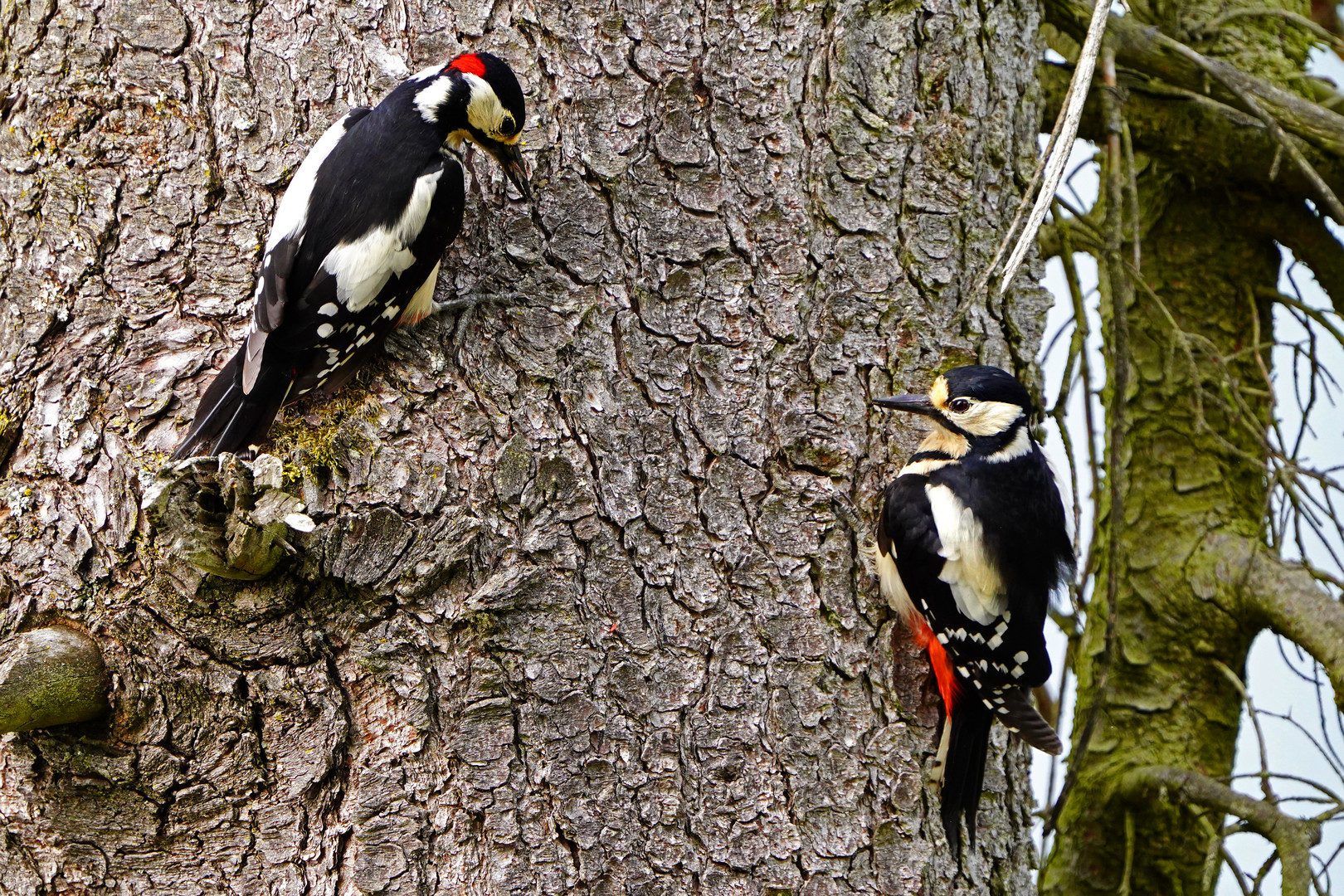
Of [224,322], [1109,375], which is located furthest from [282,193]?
[1109,375]

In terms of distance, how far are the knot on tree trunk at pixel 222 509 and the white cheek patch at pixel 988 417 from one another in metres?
0.99

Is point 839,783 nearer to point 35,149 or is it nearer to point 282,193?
point 282,193

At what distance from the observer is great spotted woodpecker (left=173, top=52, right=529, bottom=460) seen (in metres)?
1.47

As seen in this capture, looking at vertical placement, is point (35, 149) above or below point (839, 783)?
above

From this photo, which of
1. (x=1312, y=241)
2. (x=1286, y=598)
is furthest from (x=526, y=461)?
(x=1312, y=241)

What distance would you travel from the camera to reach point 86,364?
1570 millimetres

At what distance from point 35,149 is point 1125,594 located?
8.52ft

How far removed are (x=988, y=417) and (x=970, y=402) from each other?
95 mm

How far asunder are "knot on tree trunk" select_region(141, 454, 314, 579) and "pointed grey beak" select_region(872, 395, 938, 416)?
0.84m

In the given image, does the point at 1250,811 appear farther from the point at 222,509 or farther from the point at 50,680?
the point at 50,680

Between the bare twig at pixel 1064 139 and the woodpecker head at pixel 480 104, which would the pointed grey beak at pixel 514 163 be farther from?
the bare twig at pixel 1064 139

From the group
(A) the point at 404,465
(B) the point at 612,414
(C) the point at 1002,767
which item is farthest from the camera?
(C) the point at 1002,767

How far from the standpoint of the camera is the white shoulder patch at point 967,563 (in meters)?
1.72

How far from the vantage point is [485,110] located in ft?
5.03
